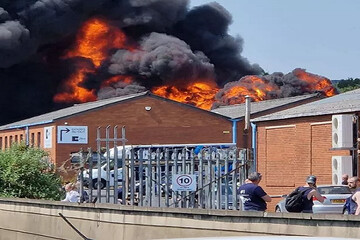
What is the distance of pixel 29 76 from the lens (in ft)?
287

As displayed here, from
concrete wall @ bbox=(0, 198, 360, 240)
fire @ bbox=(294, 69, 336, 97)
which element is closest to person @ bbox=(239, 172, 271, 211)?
concrete wall @ bbox=(0, 198, 360, 240)

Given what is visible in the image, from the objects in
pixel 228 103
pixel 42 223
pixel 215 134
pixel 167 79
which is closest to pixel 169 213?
pixel 42 223

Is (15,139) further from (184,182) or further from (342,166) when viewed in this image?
(184,182)

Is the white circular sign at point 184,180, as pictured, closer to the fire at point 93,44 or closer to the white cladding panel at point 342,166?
the white cladding panel at point 342,166

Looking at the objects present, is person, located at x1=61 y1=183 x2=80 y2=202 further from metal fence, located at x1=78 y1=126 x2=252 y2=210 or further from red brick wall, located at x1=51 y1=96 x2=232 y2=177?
red brick wall, located at x1=51 y1=96 x2=232 y2=177

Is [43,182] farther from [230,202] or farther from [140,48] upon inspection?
[140,48]

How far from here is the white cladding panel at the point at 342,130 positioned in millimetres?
27220

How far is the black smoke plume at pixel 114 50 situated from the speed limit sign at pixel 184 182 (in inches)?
2289

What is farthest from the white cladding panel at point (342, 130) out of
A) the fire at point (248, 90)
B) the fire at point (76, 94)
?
the fire at point (76, 94)

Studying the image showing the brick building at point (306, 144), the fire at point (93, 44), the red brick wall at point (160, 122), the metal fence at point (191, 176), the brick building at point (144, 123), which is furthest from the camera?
the fire at point (93, 44)

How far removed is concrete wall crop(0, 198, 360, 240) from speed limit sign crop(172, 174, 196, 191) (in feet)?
11.3

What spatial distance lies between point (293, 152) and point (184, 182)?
11755 millimetres

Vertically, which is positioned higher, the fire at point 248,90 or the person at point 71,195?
the fire at point 248,90

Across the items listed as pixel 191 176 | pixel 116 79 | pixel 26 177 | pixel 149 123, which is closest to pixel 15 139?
pixel 149 123
